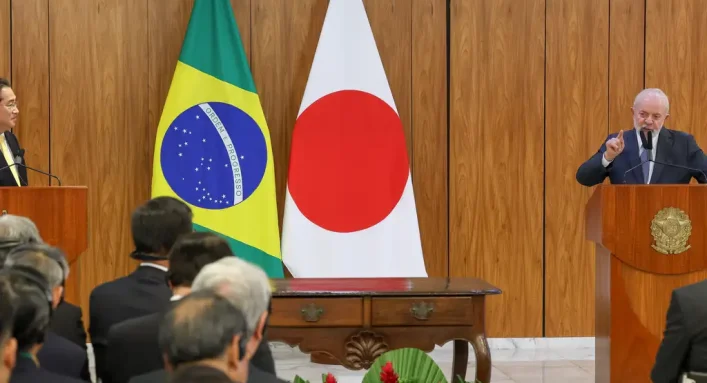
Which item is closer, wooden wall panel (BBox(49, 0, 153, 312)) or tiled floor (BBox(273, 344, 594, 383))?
tiled floor (BBox(273, 344, 594, 383))

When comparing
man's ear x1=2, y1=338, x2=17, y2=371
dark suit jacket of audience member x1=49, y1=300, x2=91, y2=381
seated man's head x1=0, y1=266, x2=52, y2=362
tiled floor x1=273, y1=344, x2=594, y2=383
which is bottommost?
tiled floor x1=273, y1=344, x2=594, y2=383

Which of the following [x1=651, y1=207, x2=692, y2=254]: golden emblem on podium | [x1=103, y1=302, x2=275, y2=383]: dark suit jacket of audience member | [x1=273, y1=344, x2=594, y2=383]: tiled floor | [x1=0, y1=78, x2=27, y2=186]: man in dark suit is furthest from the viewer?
[x1=273, y1=344, x2=594, y2=383]: tiled floor

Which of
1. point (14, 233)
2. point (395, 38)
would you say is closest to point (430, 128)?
point (395, 38)

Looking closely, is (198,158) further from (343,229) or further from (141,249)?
(141,249)

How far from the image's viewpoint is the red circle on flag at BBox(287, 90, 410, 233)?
5965 mm

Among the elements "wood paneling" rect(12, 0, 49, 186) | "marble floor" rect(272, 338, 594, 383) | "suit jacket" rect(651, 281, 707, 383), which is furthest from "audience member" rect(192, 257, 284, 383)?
"wood paneling" rect(12, 0, 49, 186)

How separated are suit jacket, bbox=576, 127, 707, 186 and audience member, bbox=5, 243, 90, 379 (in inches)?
124

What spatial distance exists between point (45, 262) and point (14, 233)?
597 mm

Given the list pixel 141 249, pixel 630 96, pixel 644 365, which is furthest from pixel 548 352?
pixel 141 249

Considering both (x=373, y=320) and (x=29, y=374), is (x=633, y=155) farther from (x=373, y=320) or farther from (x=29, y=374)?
(x=29, y=374)

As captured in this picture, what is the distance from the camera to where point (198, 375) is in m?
1.42

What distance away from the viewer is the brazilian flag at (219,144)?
5.81 m

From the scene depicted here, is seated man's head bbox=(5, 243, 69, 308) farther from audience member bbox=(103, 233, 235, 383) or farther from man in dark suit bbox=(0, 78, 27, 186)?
man in dark suit bbox=(0, 78, 27, 186)

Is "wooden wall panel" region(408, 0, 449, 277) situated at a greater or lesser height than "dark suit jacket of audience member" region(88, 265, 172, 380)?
greater
